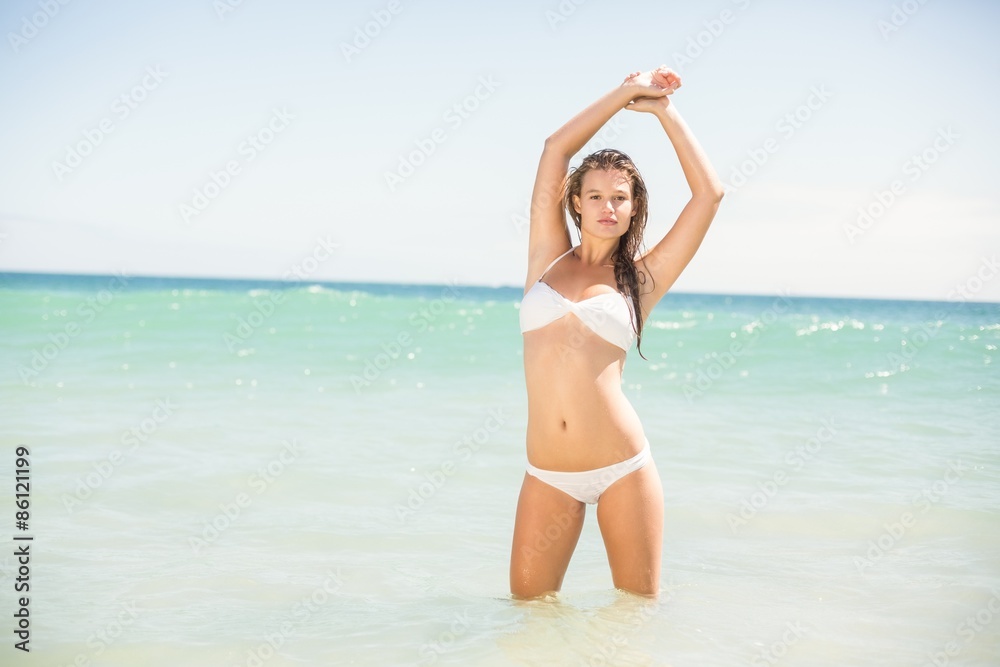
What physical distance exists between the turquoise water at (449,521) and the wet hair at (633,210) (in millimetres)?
1446

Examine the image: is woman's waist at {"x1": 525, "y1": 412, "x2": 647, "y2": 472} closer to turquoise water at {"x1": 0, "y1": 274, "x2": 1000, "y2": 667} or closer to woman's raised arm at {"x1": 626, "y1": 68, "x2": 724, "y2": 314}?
woman's raised arm at {"x1": 626, "y1": 68, "x2": 724, "y2": 314}

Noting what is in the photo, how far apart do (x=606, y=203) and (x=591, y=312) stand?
528 millimetres

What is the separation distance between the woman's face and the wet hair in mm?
39

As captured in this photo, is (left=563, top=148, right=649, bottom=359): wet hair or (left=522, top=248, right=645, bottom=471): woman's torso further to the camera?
(left=563, top=148, right=649, bottom=359): wet hair

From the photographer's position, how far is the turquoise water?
3.89 m

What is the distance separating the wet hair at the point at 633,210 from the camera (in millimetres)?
3742

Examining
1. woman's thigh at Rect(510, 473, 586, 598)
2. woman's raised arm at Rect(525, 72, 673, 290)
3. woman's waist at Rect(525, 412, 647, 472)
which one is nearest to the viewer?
woman's waist at Rect(525, 412, 647, 472)

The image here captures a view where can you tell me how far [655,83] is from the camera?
3834 mm

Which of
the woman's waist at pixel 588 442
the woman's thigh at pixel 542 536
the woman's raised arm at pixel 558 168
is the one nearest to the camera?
the woman's waist at pixel 588 442

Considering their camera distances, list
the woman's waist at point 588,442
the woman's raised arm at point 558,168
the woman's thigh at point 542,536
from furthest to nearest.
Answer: the woman's raised arm at point 558,168 < the woman's thigh at point 542,536 < the woman's waist at point 588,442
